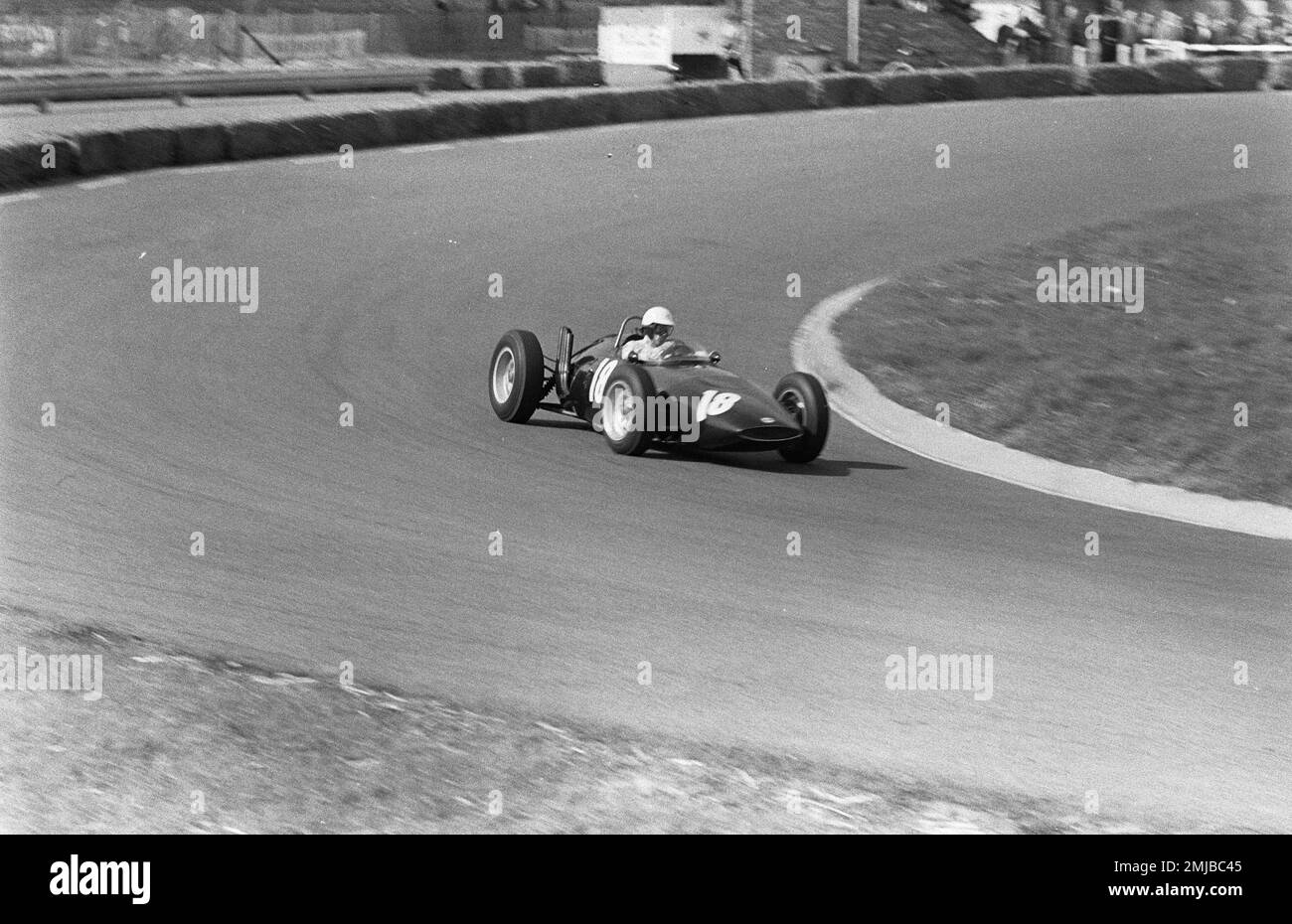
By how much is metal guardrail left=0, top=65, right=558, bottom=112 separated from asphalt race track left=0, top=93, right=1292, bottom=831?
28.3ft

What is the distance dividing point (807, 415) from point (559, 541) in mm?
2646

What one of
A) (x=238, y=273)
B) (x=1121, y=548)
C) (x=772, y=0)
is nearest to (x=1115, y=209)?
(x=238, y=273)

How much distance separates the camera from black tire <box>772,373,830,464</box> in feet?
36.9

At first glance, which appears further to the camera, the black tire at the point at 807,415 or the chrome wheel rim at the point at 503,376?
the chrome wheel rim at the point at 503,376

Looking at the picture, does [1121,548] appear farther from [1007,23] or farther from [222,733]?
[1007,23]

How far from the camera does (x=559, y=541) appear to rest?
9.21 meters

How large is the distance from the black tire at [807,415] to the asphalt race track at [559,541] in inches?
6.5

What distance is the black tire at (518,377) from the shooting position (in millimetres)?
12164

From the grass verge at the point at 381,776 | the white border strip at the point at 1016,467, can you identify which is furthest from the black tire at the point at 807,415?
the grass verge at the point at 381,776

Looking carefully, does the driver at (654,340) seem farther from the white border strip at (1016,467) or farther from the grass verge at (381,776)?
the grass verge at (381,776)

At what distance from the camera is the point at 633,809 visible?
220 inches

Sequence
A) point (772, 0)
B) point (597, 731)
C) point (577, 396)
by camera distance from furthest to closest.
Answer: point (772, 0), point (577, 396), point (597, 731)

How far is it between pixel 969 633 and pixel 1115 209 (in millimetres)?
16370

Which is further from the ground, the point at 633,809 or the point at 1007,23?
the point at 1007,23
